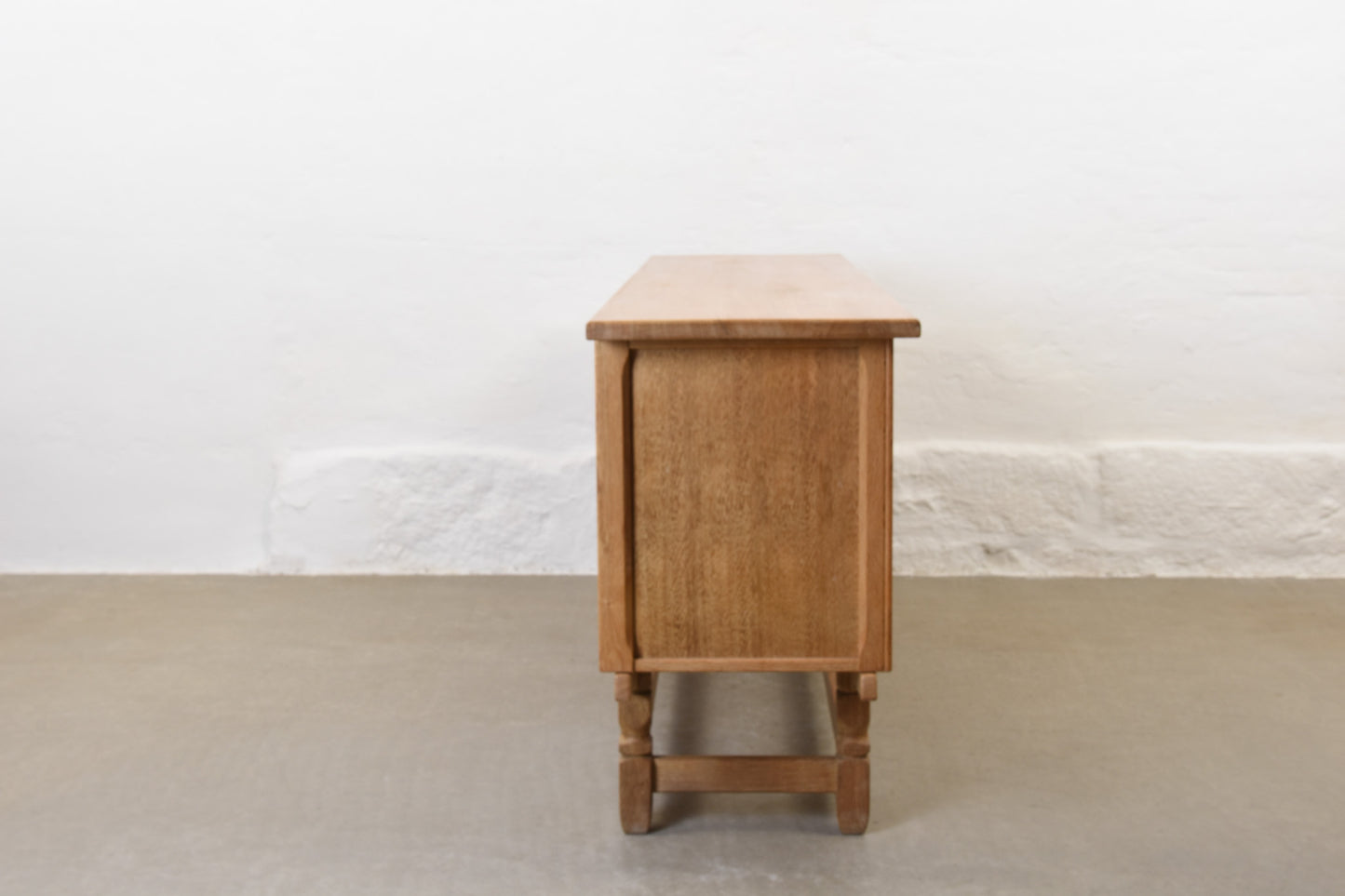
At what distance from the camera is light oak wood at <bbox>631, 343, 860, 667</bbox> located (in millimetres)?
2523

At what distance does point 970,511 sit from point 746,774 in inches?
83.3

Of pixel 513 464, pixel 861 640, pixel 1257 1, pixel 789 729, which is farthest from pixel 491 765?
pixel 1257 1

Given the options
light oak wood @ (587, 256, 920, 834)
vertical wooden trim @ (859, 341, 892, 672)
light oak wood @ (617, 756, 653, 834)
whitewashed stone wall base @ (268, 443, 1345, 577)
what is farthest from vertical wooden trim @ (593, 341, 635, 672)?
whitewashed stone wall base @ (268, 443, 1345, 577)

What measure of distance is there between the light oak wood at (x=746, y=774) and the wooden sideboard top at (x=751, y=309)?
35.3 inches

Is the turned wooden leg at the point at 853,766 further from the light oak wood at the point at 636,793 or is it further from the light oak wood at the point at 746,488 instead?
the light oak wood at the point at 636,793

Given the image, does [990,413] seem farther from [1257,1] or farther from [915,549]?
[1257,1]

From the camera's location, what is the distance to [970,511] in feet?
15.2

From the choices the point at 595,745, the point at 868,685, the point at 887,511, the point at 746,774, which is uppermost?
the point at 887,511

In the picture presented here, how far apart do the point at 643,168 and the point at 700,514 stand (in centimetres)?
224

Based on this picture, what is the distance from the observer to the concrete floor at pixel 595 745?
Answer: 262cm

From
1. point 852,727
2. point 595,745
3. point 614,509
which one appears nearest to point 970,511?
point 595,745

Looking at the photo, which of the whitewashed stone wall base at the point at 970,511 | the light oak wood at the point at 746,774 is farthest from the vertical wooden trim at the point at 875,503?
the whitewashed stone wall base at the point at 970,511

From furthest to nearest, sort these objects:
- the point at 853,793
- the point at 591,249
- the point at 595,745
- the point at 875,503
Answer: the point at 591,249, the point at 595,745, the point at 853,793, the point at 875,503

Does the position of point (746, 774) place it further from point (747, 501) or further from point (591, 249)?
point (591, 249)
